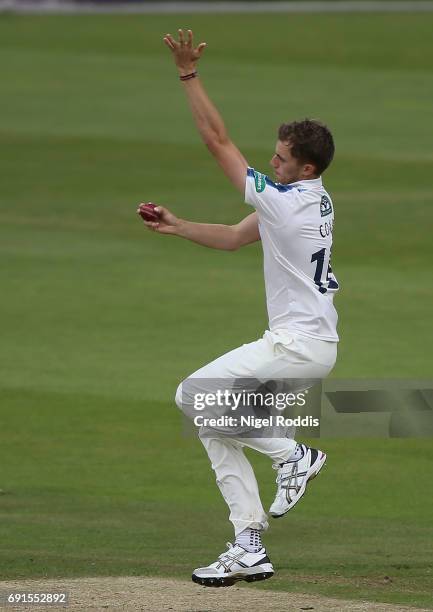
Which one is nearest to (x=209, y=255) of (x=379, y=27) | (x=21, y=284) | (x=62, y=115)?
(x=21, y=284)

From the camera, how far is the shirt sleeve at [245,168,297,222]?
7875 mm

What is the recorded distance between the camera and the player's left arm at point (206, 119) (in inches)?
314

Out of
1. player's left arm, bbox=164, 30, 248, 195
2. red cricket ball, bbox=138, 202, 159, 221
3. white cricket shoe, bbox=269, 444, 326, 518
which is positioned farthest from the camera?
white cricket shoe, bbox=269, 444, 326, 518

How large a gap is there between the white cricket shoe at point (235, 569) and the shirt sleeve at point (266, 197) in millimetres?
1839

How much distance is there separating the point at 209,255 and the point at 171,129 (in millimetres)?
9946

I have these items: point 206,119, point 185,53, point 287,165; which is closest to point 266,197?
point 287,165

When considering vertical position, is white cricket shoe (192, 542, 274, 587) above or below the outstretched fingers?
below

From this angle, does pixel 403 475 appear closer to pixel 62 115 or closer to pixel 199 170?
pixel 199 170

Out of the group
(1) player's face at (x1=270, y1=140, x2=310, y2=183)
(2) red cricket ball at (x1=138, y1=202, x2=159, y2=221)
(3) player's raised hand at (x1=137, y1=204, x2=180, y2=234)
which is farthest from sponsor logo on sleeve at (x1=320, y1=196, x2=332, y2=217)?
(2) red cricket ball at (x1=138, y1=202, x2=159, y2=221)

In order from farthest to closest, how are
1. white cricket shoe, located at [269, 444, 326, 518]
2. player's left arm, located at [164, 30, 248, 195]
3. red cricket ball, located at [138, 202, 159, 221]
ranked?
1. white cricket shoe, located at [269, 444, 326, 518]
2. player's left arm, located at [164, 30, 248, 195]
3. red cricket ball, located at [138, 202, 159, 221]

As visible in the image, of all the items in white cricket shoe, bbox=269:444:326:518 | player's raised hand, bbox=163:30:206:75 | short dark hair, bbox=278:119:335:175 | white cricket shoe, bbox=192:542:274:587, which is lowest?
white cricket shoe, bbox=192:542:274:587

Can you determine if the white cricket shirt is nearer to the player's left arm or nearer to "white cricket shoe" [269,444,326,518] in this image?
the player's left arm

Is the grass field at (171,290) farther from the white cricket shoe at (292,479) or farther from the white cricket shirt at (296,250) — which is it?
the white cricket shirt at (296,250)

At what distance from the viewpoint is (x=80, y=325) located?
1797cm
